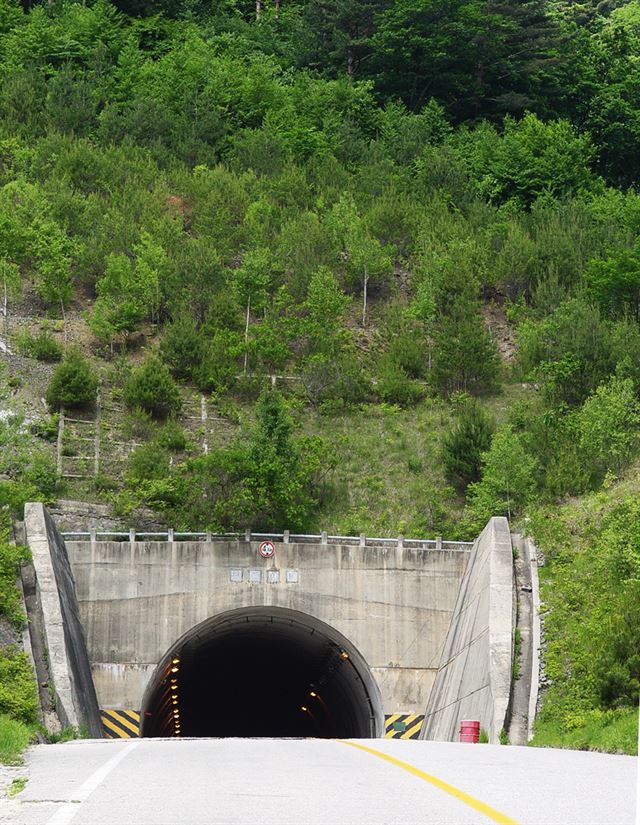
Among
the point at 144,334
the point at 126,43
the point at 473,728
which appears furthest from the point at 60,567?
the point at 126,43

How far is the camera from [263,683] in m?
59.1

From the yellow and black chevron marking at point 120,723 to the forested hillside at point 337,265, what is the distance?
735 cm

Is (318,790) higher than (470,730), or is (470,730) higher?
(318,790)

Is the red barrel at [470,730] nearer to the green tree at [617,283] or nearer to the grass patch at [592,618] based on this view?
the grass patch at [592,618]

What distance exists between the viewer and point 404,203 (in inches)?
2778

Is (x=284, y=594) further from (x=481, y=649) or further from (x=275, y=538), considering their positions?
(x=481, y=649)

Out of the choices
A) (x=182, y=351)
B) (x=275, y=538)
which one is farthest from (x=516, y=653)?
(x=182, y=351)

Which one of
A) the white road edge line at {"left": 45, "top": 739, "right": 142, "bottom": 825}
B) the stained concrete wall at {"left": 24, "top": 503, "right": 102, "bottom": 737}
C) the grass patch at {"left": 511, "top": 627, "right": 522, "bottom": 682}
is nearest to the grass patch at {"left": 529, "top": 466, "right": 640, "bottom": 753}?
the grass patch at {"left": 511, "top": 627, "right": 522, "bottom": 682}

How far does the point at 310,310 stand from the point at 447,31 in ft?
119

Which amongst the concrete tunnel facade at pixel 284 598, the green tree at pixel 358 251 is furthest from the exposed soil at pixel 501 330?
the concrete tunnel facade at pixel 284 598

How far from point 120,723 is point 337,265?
32.8m

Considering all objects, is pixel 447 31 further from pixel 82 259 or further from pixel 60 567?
pixel 60 567

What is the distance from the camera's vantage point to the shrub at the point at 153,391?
5278cm

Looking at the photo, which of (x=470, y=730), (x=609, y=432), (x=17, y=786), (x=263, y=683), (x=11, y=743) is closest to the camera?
(x=17, y=786)
